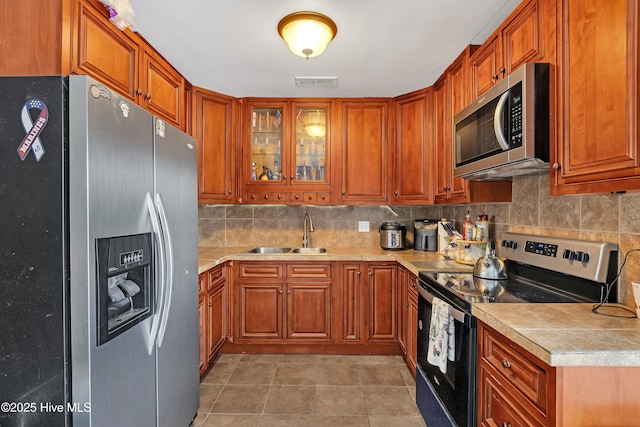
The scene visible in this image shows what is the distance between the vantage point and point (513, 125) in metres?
1.44

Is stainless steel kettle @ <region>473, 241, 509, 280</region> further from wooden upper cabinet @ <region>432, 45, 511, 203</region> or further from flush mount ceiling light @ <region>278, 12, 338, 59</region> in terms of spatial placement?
flush mount ceiling light @ <region>278, 12, 338, 59</region>

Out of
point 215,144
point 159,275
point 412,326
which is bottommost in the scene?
point 412,326

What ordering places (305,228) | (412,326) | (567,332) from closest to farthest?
(567,332) → (412,326) → (305,228)

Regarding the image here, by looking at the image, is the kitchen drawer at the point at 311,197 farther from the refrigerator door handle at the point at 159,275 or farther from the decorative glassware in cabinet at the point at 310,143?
the refrigerator door handle at the point at 159,275

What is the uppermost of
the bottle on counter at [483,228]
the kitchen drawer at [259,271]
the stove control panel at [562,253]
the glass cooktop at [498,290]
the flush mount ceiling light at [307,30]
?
the flush mount ceiling light at [307,30]

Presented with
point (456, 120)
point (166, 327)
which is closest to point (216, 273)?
point (166, 327)

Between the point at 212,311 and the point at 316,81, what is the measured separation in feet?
6.67

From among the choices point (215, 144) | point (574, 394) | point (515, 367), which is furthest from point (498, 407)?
point (215, 144)

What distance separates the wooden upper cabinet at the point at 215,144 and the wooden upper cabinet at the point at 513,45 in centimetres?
207

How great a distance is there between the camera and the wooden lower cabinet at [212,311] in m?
2.27

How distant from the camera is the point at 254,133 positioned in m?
3.04

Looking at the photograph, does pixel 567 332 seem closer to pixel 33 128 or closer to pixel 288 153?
pixel 33 128

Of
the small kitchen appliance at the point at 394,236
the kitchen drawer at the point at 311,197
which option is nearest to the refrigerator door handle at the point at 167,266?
the kitchen drawer at the point at 311,197

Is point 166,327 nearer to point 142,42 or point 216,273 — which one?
point 216,273
